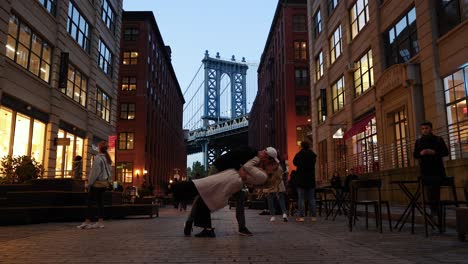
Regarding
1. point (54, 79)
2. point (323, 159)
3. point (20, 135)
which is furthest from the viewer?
point (323, 159)

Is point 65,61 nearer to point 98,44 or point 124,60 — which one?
point 98,44

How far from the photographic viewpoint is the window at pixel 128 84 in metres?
50.0

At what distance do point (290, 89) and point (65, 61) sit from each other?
93.3 feet

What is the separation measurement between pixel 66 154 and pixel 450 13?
20496 mm

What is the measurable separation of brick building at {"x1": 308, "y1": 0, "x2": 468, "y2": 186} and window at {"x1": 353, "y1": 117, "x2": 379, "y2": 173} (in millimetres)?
53

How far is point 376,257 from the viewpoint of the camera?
17.2 feet

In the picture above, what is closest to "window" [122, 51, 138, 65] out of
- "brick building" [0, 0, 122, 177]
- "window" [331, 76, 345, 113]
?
"brick building" [0, 0, 122, 177]

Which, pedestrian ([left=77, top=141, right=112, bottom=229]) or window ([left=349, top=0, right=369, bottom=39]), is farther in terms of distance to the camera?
window ([left=349, top=0, right=369, bottom=39])

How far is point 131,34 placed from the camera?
51.5m

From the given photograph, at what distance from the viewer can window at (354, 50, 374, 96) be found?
2328 cm

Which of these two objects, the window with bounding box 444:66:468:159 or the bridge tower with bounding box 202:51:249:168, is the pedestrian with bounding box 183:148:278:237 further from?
the bridge tower with bounding box 202:51:249:168

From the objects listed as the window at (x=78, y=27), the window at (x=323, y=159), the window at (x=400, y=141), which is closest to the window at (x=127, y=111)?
the window at (x=78, y=27)

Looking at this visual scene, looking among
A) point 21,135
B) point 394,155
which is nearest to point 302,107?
point 394,155

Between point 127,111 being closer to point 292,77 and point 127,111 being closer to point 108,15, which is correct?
point 108,15
